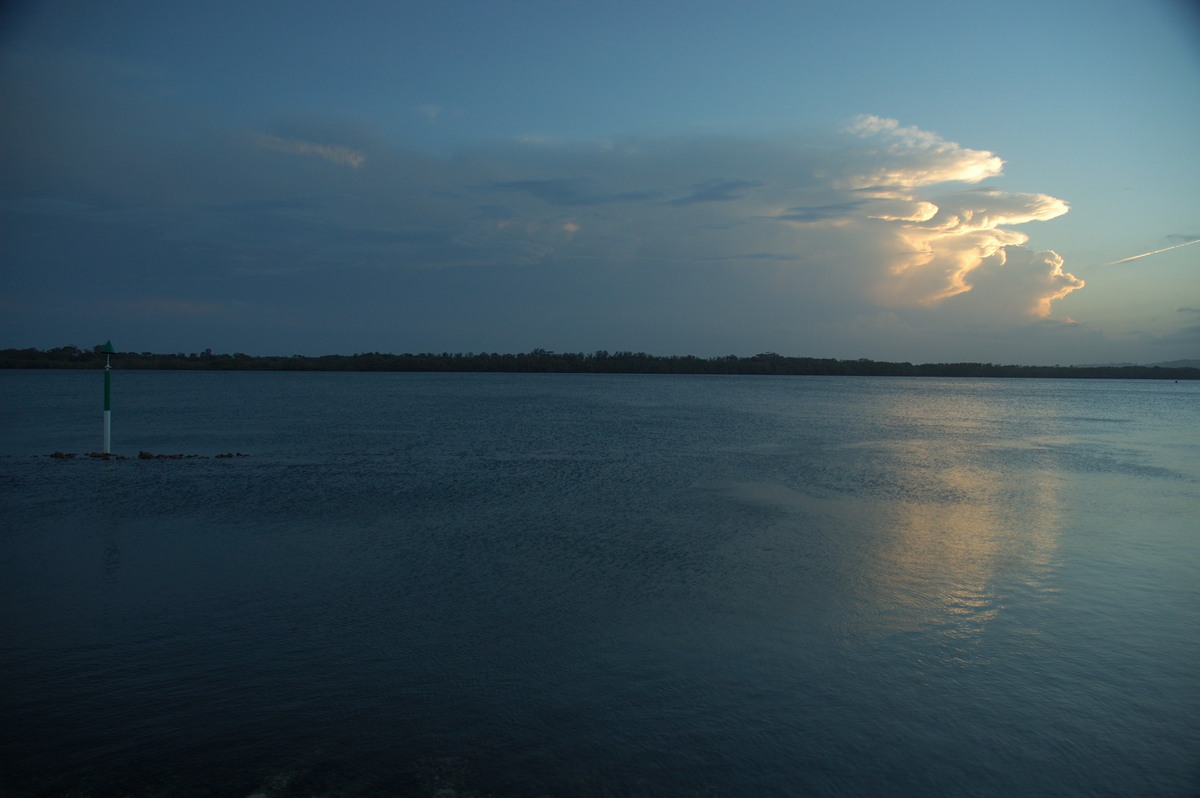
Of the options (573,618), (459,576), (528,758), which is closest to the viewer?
(528,758)

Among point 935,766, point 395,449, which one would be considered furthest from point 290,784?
point 395,449

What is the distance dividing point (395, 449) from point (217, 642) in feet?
49.3

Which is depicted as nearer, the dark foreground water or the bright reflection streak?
the dark foreground water

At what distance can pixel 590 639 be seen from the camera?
6062mm

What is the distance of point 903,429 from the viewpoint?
31.5 meters

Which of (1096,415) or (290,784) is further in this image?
(1096,415)

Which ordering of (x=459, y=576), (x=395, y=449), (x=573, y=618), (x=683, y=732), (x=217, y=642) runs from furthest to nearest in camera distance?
(x=395, y=449), (x=459, y=576), (x=573, y=618), (x=217, y=642), (x=683, y=732)

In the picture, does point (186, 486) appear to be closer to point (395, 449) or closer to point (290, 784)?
point (395, 449)

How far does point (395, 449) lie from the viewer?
2059 cm

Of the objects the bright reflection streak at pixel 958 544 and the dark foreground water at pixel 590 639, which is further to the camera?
the bright reflection streak at pixel 958 544

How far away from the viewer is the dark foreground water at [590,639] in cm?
412

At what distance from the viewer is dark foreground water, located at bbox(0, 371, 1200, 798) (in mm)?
4119

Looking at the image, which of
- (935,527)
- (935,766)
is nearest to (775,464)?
(935,527)

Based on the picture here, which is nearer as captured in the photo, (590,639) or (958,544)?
(590,639)
